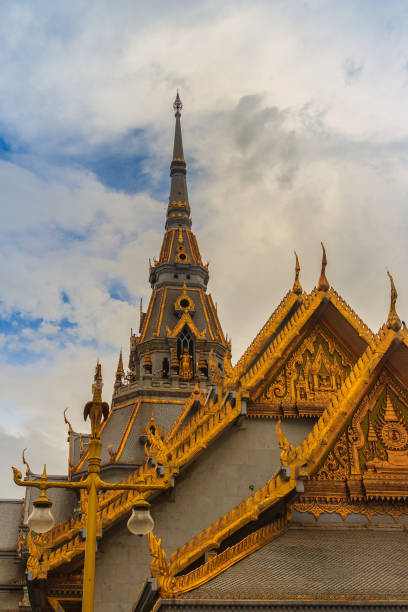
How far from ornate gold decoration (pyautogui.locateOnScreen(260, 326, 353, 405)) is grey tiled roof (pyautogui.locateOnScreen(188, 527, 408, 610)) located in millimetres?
4499

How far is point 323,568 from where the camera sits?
1069cm

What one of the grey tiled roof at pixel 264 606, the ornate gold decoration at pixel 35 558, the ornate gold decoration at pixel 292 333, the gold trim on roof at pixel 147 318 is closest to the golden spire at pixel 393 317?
the ornate gold decoration at pixel 292 333

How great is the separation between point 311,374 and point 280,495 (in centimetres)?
511

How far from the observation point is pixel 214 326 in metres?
50.6

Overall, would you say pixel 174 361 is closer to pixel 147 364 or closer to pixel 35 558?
pixel 147 364

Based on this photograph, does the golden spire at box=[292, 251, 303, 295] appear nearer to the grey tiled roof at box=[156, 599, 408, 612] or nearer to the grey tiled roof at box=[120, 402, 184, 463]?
the grey tiled roof at box=[156, 599, 408, 612]

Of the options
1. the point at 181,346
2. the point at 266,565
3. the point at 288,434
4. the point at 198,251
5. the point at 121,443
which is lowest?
the point at 266,565

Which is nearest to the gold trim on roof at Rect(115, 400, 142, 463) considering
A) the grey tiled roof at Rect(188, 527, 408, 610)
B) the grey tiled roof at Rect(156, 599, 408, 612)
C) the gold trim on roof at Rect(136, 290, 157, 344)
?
the gold trim on roof at Rect(136, 290, 157, 344)

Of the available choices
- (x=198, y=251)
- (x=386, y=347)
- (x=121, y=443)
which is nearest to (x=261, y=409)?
(x=386, y=347)

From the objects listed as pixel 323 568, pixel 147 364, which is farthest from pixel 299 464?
pixel 147 364

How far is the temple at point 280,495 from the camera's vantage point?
403 inches

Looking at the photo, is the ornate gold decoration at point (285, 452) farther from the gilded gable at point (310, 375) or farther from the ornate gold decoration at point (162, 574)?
the gilded gable at point (310, 375)

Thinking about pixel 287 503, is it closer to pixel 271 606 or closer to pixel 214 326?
pixel 271 606

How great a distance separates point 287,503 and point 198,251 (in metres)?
43.0
